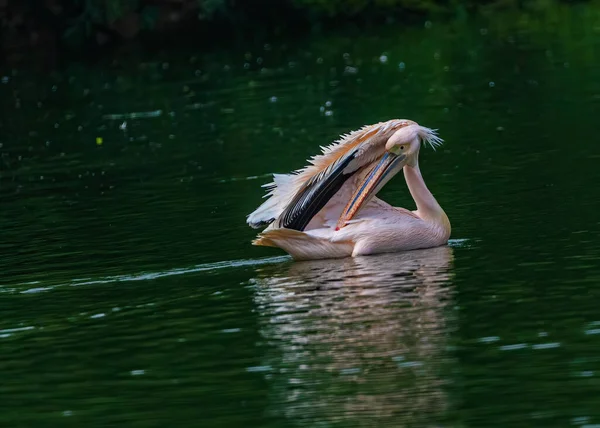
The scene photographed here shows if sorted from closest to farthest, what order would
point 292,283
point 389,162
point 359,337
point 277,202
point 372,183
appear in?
point 359,337, point 292,283, point 372,183, point 389,162, point 277,202

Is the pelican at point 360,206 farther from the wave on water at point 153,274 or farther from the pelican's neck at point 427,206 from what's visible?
the wave on water at point 153,274

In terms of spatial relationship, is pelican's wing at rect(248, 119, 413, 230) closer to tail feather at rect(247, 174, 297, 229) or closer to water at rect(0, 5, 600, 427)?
tail feather at rect(247, 174, 297, 229)

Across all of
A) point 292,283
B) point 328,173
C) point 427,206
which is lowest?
point 292,283

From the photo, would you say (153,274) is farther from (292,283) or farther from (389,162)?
(389,162)

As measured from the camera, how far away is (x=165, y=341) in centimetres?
1076

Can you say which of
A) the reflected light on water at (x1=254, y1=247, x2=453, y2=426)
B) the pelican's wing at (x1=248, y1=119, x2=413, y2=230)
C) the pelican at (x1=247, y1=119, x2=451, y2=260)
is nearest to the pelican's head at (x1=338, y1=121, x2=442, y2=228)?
the pelican at (x1=247, y1=119, x2=451, y2=260)

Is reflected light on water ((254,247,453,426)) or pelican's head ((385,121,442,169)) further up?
pelican's head ((385,121,442,169))

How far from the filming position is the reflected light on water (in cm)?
870

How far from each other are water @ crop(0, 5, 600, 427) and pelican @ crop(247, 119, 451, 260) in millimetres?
183

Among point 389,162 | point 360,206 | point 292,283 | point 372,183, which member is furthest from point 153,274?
point 389,162

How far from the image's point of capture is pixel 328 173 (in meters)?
13.4

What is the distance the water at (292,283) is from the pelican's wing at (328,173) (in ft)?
1.45

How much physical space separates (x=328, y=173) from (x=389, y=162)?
1.73 feet

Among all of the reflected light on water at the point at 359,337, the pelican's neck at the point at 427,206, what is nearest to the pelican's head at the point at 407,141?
the pelican's neck at the point at 427,206
